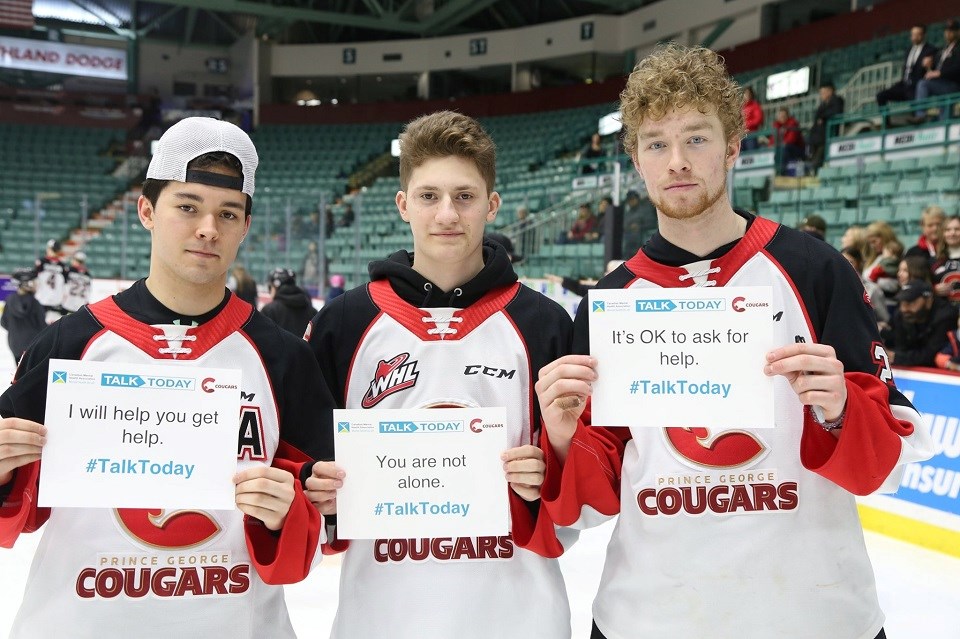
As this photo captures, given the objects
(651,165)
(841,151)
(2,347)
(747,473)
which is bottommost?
(2,347)

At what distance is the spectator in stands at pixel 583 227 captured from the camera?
7784 mm

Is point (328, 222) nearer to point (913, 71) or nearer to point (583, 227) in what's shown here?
point (583, 227)

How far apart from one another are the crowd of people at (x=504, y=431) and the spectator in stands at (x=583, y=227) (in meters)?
6.01

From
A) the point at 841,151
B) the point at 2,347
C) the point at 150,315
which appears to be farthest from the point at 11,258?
the point at 150,315

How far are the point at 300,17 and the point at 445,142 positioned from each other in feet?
66.4

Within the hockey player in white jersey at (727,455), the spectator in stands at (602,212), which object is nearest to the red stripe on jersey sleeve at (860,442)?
the hockey player in white jersey at (727,455)

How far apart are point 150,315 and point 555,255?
22.4 feet

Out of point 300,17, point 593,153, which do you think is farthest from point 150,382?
point 300,17

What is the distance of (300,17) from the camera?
800 inches

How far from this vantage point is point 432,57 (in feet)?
73.8

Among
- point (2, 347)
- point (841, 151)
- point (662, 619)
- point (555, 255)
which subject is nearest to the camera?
point (662, 619)

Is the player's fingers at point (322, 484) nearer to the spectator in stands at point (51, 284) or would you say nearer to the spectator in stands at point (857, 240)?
the spectator in stands at point (857, 240)

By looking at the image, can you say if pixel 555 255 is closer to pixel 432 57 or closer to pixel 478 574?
pixel 478 574

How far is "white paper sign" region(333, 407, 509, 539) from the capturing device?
5.37 ft
